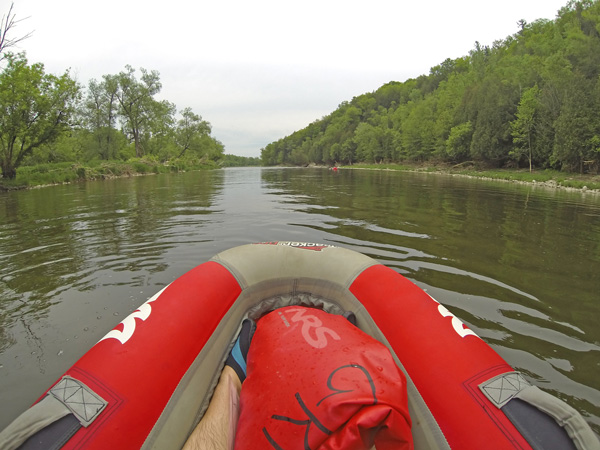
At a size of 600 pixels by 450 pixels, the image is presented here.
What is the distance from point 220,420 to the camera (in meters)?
1.77

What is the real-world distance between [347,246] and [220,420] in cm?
421

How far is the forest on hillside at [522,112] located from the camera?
23156 mm

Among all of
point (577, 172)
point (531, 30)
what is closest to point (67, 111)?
point (577, 172)

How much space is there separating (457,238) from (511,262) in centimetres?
145

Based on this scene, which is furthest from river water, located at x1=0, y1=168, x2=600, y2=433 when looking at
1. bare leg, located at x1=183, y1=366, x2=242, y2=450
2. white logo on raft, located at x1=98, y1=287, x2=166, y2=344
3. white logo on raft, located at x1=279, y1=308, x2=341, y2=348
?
white logo on raft, located at x1=279, y1=308, x2=341, y2=348

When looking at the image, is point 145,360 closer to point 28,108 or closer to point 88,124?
point 28,108

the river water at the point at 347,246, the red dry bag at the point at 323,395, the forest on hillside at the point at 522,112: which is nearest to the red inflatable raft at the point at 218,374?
the red dry bag at the point at 323,395

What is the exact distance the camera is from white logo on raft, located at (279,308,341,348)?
5.40ft

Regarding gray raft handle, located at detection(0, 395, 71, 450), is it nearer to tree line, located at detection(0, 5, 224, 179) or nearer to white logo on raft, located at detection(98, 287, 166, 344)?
white logo on raft, located at detection(98, 287, 166, 344)

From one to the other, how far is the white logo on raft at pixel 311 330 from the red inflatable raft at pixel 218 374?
54 centimetres

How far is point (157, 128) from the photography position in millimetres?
47500

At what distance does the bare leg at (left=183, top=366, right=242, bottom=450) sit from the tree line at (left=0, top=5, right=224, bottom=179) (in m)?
14.0

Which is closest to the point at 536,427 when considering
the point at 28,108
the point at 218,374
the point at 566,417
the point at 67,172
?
the point at 566,417

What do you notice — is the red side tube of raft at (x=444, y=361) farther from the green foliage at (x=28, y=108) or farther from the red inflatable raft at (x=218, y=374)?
the green foliage at (x=28, y=108)
